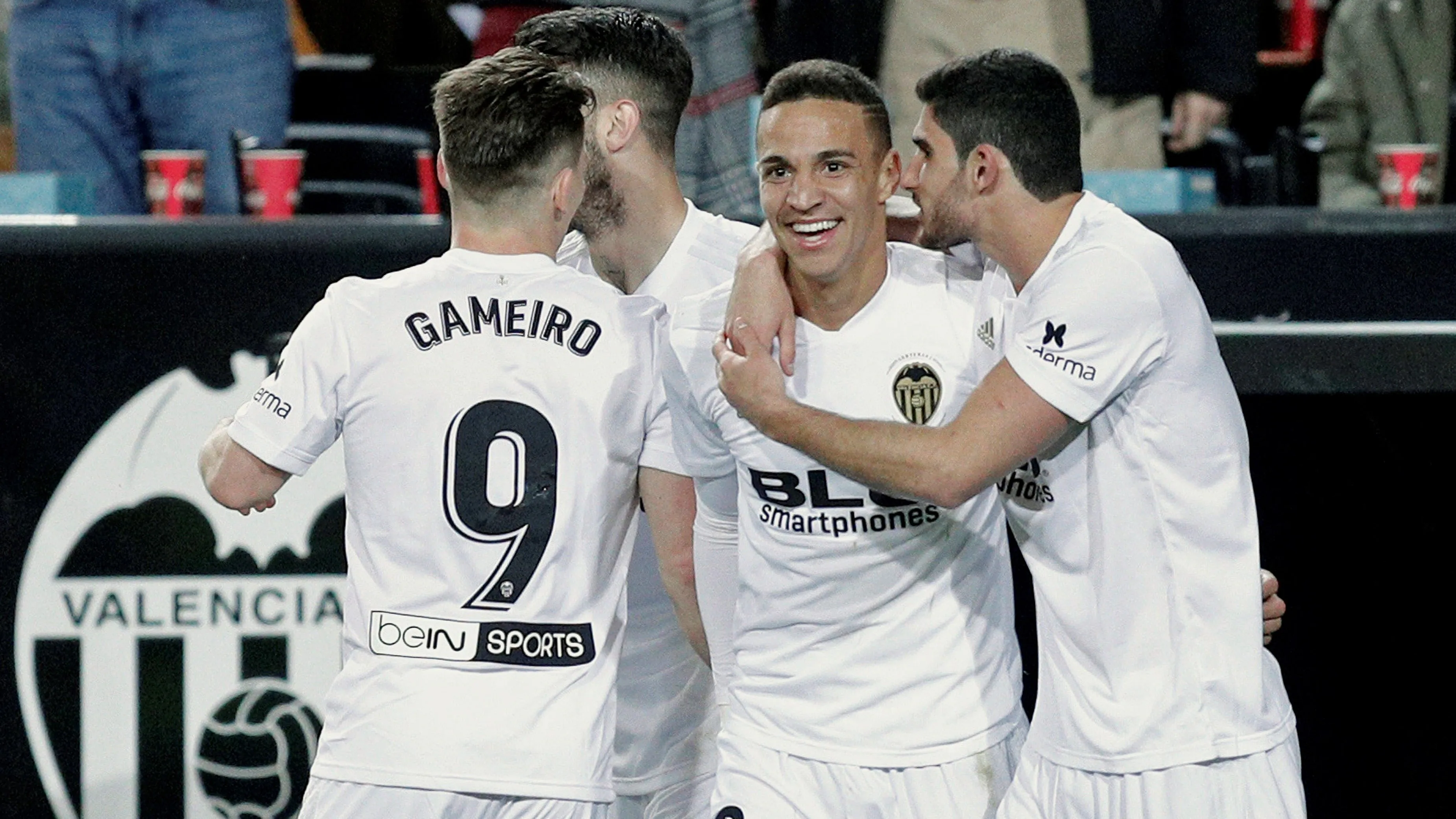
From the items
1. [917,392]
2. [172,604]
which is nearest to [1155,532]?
[917,392]

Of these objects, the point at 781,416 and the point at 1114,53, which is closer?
the point at 781,416

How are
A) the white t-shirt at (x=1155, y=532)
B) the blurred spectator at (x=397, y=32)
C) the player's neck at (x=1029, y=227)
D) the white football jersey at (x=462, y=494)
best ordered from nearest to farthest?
the white football jersey at (x=462, y=494) → the white t-shirt at (x=1155, y=532) → the player's neck at (x=1029, y=227) → the blurred spectator at (x=397, y=32)

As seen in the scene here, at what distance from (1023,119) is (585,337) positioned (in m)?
0.78

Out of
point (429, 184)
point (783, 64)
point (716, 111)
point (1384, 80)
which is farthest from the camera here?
point (1384, 80)

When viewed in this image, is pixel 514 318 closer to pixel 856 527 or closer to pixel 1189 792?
pixel 856 527

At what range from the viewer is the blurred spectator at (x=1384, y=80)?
539 centimetres

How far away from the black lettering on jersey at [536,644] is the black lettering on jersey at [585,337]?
0.41 meters

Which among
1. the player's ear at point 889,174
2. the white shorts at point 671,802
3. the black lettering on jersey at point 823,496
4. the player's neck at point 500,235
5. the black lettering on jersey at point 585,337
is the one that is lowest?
the white shorts at point 671,802

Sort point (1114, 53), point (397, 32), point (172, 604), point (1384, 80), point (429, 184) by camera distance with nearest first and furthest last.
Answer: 1. point (172, 604)
2. point (429, 184)
3. point (1114, 53)
4. point (1384, 80)
5. point (397, 32)

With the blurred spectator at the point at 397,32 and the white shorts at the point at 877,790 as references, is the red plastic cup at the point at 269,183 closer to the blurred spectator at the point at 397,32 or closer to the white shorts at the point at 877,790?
the white shorts at the point at 877,790

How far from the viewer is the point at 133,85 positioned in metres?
4.98

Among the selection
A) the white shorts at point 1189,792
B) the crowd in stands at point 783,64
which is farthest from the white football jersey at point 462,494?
the crowd in stands at point 783,64

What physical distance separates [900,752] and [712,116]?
1.73 m

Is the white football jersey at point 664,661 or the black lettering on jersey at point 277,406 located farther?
the white football jersey at point 664,661
